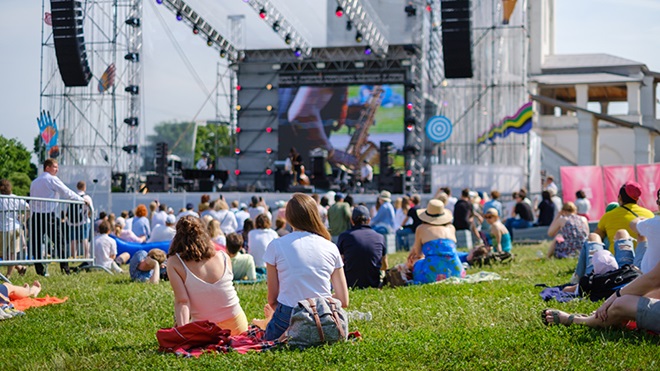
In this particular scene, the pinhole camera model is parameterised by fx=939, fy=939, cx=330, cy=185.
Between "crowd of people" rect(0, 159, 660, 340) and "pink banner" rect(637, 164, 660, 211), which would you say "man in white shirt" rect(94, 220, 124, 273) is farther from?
"pink banner" rect(637, 164, 660, 211)

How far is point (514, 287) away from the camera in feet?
33.1

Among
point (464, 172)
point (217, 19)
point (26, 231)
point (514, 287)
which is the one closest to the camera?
point (514, 287)

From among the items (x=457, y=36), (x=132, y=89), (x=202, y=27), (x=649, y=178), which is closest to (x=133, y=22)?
(x=132, y=89)

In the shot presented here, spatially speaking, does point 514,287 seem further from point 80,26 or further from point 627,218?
point 80,26

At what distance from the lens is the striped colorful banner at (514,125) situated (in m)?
28.8

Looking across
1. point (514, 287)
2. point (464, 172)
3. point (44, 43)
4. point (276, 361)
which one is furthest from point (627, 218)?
point (44, 43)

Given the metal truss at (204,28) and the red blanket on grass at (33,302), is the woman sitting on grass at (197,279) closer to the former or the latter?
the red blanket on grass at (33,302)

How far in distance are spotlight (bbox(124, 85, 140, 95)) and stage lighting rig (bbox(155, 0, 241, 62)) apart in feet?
9.60

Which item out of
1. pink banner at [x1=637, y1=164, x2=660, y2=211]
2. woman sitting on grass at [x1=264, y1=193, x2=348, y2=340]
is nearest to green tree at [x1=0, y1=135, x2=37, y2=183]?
pink banner at [x1=637, y1=164, x2=660, y2=211]

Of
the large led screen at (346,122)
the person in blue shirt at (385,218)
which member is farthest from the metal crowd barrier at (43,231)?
the large led screen at (346,122)

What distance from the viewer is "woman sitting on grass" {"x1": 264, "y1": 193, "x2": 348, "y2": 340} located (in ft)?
21.0

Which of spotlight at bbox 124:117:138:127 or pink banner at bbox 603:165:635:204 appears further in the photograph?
spotlight at bbox 124:117:138:127

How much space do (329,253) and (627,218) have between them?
5288 millimetres

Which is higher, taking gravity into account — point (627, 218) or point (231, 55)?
point (231, 55)
